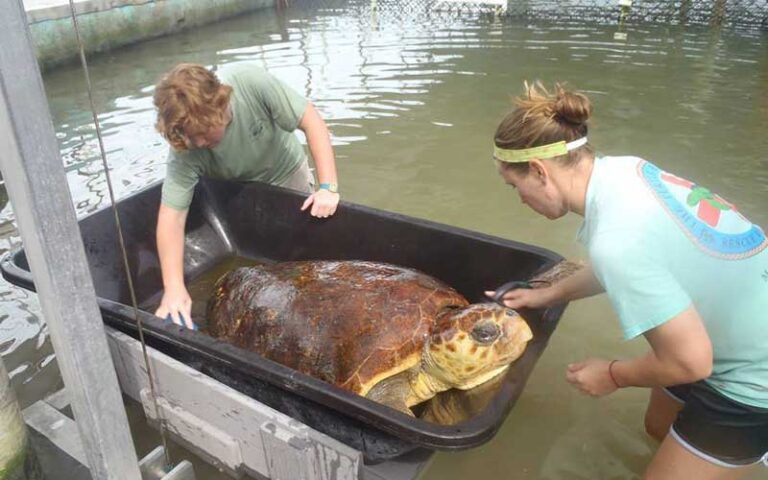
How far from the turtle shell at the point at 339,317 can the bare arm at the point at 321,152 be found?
1.17 feet

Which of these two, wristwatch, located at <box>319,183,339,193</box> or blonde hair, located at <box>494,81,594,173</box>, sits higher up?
blonde hair, located at <box>494,81,594,173</box>

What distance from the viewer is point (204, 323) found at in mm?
2441

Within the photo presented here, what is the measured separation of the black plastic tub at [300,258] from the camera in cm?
142

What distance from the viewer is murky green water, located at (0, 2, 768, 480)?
212cm

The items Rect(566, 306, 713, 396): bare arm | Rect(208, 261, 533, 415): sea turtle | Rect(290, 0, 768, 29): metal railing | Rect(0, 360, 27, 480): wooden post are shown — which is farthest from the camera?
Rect(290, 0, 768, 29): metal railing

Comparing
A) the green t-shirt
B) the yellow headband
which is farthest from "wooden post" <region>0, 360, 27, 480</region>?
the yellow headband

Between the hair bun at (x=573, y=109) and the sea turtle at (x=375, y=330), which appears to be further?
the sea turtle at (x=375, y=330)

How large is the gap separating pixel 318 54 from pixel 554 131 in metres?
6.90

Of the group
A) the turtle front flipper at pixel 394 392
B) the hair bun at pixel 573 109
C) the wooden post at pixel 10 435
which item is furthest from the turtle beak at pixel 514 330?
the wooden post at pixel 10 435

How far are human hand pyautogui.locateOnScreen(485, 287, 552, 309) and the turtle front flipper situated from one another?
0.43m

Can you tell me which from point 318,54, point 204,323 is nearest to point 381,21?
point 318,54

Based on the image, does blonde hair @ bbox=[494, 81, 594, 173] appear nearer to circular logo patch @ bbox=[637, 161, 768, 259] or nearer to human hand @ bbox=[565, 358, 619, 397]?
circular logo patch @ bbox=[637, 161, 768, 259]

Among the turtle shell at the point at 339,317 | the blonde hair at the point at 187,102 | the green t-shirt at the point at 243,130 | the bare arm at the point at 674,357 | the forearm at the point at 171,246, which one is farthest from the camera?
the green t-shirt at the point at 243,130

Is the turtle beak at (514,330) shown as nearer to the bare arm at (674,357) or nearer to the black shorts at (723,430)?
the bare arm at (674,357)
